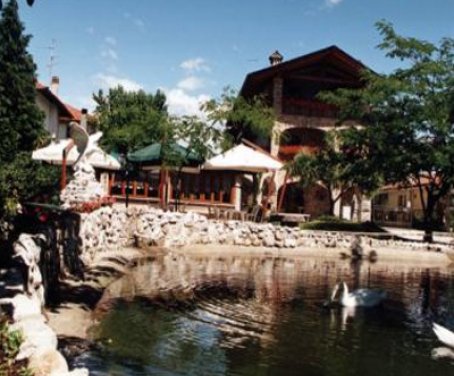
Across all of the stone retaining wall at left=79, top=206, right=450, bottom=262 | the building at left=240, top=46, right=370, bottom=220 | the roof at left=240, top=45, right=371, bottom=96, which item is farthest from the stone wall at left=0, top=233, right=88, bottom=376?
the roof at left=240, top=45, right=371, bottom=96

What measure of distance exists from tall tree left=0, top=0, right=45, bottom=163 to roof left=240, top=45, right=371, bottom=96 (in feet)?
42.3

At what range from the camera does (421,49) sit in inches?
947

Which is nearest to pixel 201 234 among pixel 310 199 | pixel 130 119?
pixel 310 199

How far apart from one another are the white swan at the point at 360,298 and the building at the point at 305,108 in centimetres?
2235

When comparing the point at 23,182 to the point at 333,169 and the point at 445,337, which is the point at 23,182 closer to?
the point at 445,337

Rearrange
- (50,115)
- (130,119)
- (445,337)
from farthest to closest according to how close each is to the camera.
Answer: (130,119)
(50,115)
(445,337)

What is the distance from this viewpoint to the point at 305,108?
3634 centimetres

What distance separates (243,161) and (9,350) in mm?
19467

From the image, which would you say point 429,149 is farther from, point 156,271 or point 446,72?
point 156,271

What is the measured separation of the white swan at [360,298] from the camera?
1191cm

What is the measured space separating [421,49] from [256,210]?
9.54 m

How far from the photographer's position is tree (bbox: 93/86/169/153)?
98.8 feet

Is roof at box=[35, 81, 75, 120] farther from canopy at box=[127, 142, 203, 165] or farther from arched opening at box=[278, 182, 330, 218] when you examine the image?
arched opening at box=[278, 182, 330, 218]

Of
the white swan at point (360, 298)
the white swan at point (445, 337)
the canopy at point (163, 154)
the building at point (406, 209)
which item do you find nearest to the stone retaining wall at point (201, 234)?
the canopy at point (163, 154)
